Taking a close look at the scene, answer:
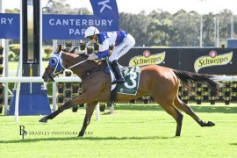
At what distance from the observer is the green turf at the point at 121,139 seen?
712 centimetres

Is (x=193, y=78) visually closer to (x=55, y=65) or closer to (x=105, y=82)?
(x=105, y=82)

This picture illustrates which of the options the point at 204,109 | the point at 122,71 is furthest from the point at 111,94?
the point at 204,109

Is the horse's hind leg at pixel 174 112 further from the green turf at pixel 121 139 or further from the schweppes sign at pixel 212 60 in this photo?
the schweppes sign at pixel 212 60

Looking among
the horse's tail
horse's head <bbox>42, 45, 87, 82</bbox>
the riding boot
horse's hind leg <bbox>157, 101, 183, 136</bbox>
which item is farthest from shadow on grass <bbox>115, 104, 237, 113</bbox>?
horse's head <bbox>42, 45, 87, 82</bbox>

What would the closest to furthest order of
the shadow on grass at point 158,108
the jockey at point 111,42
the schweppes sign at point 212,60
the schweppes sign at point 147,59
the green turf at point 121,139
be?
the green turf at point 121,139, the jockey at point 111,42, the shadow on grass at point 158,108, the schweppes sign at point 147,59, the schweppes sign at point 212,60

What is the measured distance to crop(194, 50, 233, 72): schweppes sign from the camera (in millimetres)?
17141

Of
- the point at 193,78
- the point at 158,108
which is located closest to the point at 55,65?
the point at 193,78

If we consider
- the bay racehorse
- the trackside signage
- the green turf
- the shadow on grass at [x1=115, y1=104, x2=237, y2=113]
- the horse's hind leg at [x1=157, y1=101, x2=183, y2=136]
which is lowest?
the shadow on grass at [x1=115, y1=104, x2=237, y2=113]

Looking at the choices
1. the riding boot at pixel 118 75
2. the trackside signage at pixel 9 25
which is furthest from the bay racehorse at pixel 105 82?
the trackside signage at pixel 9 25

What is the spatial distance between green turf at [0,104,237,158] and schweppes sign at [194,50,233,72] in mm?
5683

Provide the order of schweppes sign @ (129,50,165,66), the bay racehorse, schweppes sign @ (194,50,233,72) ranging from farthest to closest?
schweppes sign @ (194,50,233,72) → schweppes sign @ (129,50,165,66) → the bay racehorse

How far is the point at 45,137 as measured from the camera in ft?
28.4

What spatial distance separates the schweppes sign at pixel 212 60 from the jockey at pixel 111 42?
811cm

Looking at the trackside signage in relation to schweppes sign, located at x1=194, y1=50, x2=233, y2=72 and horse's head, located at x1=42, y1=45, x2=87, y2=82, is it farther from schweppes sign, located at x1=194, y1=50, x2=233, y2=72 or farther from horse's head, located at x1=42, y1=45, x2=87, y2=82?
schweppes sign, located at x1=194, y1=50, x2=233, y2=72
